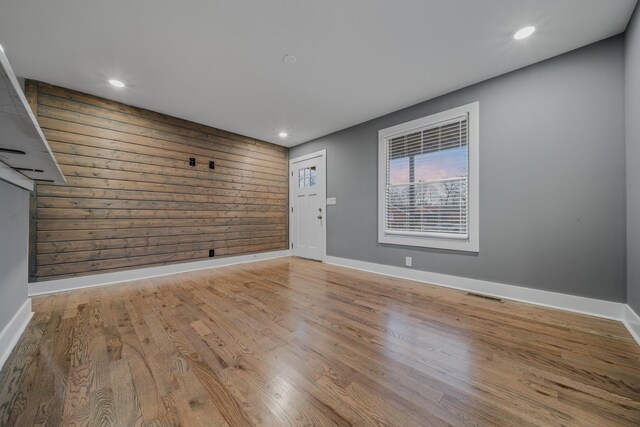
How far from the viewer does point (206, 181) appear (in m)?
4.22

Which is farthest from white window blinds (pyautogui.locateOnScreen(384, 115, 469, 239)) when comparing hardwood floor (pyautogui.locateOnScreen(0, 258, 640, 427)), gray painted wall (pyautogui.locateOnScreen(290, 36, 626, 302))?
hardwood floor (pyautogui.locateOnScreen(0, 258, 640, 427))

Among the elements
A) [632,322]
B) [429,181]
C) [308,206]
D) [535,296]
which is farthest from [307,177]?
[632,322]

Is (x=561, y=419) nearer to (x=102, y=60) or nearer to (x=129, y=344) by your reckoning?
(x=129, y=344)

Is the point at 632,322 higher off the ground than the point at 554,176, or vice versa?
the point at 554,176

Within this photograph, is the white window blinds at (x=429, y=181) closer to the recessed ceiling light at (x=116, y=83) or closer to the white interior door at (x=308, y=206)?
the white interior door at (x=308, y=206)

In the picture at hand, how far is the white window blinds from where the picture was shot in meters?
3.02

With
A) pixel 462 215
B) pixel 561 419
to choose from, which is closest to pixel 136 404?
pixel 561 419

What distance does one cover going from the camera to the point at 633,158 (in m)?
1.96

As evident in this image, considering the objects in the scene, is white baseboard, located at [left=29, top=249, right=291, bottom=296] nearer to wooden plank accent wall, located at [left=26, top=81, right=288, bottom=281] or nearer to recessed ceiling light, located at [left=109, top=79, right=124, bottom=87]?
wooden plank accent wall, located at [left=26, top=81, right=288, bottom=281]

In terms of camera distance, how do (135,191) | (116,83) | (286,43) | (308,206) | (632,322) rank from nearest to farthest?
(632,322) → (286,43) → (116,83) → (135,191) → (308,206)

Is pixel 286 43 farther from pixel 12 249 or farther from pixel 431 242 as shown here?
pixel 431 242

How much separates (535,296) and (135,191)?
16.8 ft

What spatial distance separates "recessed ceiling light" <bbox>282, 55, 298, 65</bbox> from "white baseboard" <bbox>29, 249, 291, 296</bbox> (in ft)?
10.9

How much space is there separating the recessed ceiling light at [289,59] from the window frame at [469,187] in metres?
1.82
